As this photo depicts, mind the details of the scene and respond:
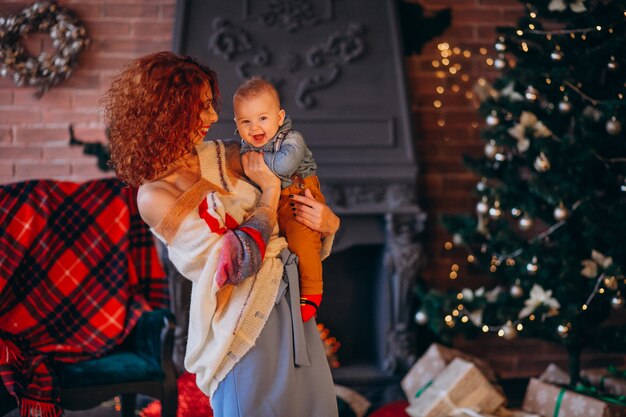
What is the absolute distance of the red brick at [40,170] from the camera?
3.79 meters

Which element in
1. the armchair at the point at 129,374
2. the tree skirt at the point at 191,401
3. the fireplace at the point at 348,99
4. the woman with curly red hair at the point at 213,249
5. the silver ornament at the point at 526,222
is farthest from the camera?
the fireplace at the point at 348,99

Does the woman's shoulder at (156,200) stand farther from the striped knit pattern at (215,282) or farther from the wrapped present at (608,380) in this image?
the wrapped present at (608,380)

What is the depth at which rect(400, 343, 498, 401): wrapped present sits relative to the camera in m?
3.40

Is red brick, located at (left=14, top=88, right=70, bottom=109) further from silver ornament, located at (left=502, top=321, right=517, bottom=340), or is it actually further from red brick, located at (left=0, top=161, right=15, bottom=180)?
silver ornament, located at (left=502, top=321, right=517, bottom=340)

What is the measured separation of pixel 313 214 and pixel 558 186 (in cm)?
181

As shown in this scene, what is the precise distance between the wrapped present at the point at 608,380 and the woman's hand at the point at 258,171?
222 cm

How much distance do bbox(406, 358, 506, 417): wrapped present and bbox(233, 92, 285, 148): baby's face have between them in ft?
6.15

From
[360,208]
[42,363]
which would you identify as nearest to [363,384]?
[360,208]

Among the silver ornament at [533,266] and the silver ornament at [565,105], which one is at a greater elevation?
the silver ornament at [565,105]

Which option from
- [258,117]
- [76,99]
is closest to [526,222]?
[258,117]

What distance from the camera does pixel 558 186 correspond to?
313cm

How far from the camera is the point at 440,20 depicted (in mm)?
3924

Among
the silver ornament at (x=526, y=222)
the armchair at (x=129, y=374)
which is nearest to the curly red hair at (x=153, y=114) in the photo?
the armchair at (x=129, y=374)

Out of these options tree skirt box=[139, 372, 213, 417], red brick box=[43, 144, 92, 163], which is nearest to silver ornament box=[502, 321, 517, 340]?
tree skirt box=[139, 372, 213, 417]
